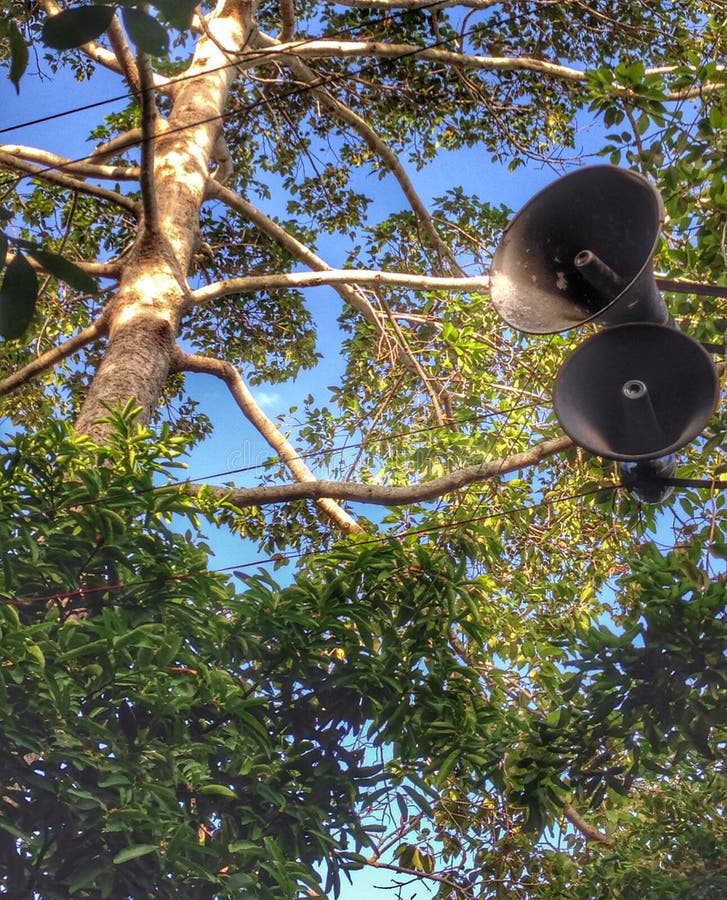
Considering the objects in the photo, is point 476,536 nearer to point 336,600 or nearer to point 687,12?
point 336,600

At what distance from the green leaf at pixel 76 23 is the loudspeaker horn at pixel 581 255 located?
1.41 metres

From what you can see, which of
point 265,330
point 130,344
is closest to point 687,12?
point 265,330

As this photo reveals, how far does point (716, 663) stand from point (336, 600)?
99cm

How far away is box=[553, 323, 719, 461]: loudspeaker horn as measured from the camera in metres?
2.31

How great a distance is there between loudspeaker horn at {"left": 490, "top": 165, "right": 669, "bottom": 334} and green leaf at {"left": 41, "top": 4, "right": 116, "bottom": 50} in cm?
141

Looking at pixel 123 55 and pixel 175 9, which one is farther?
pixel 123 55

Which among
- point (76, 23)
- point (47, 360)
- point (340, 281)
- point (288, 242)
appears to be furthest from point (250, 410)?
point (76, 23)

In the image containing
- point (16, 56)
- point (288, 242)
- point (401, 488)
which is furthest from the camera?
point (288, 242)

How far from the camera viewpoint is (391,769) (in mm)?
2588

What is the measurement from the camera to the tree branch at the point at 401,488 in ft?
11.4

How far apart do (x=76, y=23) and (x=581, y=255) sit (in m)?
1.44

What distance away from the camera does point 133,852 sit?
1946 millimetres

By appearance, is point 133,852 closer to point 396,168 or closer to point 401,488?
point 401,488

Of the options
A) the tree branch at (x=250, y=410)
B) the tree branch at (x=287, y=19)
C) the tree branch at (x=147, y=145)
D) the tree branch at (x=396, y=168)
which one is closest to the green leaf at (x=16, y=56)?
the tree branch at (x=147, y=145)
